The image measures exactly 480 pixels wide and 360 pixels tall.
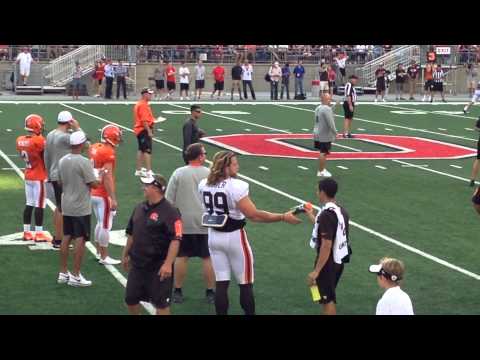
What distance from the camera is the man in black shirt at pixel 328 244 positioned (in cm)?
873

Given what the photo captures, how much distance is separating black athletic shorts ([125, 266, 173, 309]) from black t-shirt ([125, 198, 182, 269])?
7 cm

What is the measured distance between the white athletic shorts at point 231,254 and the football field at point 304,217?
1121mm

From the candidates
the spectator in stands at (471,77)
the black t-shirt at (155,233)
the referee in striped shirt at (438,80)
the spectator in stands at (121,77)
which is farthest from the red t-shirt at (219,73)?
the black t-shirt at (155,233)

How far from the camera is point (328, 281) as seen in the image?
8875mm

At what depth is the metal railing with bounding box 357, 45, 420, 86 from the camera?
4762 centimetres

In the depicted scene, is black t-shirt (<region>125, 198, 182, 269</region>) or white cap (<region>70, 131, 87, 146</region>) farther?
white cap (<region>70, 131, 87, 146</region>)

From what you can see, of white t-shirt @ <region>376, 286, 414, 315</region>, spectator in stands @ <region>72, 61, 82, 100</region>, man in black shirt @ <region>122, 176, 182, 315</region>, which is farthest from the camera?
spectator in stands @ <region>72, 61, 82, 100</region>

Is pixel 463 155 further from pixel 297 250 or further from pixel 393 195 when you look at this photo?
pixel 297 250

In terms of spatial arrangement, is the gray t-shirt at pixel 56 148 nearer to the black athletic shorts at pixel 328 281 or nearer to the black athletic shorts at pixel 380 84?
the black athletic shorts at pixel 328 281

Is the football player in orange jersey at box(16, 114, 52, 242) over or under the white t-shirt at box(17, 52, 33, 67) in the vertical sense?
under

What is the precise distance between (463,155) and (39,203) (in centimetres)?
1233

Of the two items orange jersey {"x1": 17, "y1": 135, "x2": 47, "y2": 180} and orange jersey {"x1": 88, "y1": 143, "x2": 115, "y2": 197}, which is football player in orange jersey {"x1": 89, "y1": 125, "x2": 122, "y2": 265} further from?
orange jersey {"x1": 17, "y1": 135, "x2": 47, "y2": 180}

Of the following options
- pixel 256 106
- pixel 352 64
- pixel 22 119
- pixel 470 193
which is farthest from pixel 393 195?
pixel 352 64

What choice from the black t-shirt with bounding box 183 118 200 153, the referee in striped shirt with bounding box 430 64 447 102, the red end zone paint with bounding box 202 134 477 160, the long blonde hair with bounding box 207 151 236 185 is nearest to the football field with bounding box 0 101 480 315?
the red end zone paint with bounding box 202 134 477 160
